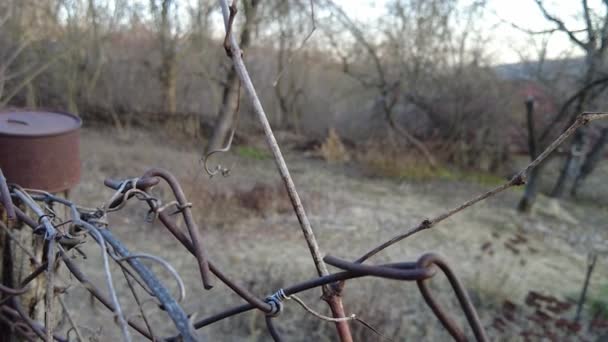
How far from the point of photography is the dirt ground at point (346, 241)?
3025 mm

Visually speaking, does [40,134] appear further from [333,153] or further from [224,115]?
[333,153]

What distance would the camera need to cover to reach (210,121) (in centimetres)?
1041

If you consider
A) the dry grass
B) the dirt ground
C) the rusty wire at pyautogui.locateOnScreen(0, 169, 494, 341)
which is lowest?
the dirt ground

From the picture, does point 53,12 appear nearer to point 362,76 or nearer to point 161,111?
point 161,111

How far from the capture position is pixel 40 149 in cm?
137

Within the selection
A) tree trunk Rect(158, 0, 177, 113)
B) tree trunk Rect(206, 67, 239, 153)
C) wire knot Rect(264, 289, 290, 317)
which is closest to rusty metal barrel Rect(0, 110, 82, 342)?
wire knot Rect(264, 289, 290, 317)

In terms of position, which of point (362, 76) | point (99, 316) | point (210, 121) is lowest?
point (99, 316)

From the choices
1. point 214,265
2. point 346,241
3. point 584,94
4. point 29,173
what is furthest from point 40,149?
point 584,94

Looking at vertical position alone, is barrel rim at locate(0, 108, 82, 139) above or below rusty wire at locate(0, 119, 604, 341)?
above

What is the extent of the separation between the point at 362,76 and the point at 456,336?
9007 mm

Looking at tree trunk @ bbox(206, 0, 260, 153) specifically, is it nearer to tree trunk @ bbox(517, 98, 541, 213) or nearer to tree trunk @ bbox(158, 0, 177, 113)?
tree trunk @ bbox(158, 0, 177, 113)

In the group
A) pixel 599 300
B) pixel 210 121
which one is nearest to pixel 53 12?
pixel 210 121

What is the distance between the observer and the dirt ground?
119 inches

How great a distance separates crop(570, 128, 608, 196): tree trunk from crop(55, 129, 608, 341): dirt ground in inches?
11.5
